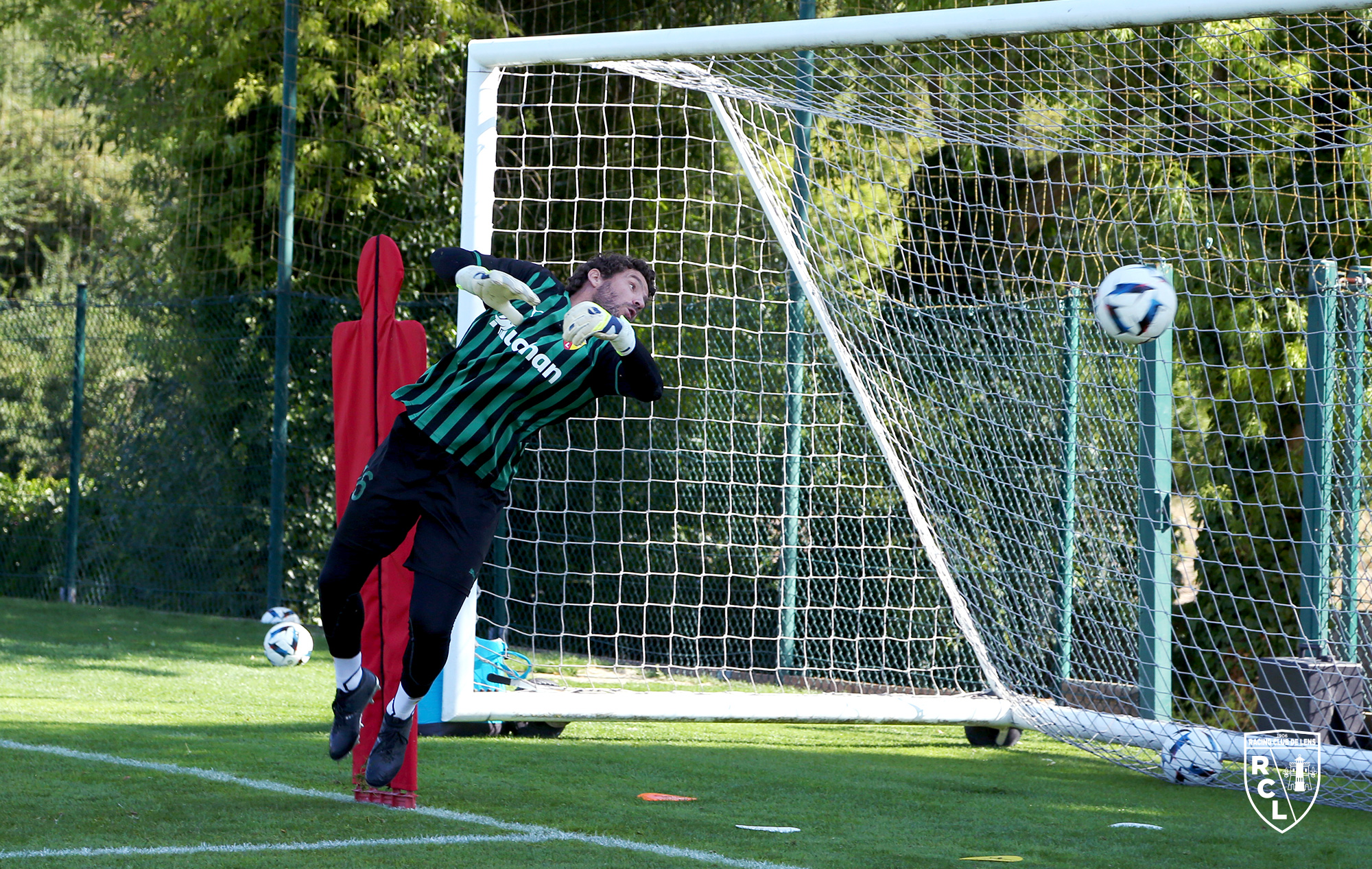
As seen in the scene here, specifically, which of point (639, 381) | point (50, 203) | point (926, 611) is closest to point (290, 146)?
point (926, 611)

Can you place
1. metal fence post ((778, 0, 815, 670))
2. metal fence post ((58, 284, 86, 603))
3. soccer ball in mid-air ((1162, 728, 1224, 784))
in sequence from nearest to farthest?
1. soccer ball in mid-air ((1162, 728, 1224, 784))
2. metal fence post ((778, 0, 815, 670))
3. metal fence post ((58, 284, 86, 603))

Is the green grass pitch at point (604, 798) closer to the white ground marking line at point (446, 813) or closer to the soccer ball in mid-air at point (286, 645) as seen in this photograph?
the white ground marking line at point (446, 813)

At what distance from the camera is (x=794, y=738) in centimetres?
725

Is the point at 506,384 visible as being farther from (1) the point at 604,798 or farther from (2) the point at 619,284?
(1) the point at 604,798

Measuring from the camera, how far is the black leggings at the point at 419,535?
466 centimetres

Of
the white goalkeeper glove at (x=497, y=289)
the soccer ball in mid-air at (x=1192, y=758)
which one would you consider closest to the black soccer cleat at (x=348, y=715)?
the white goalkeeper glove at (x=497, y=289)

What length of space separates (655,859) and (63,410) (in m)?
10.7

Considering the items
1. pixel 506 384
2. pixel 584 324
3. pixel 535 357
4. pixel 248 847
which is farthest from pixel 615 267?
pixel 248 847

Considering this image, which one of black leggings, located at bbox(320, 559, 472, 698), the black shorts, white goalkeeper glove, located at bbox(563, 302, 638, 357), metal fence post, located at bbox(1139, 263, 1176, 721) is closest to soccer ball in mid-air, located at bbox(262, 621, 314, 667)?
black leggings, located at bbox(320, 559, 472, 698)

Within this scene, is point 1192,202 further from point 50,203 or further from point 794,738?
point 50,203

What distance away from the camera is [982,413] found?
7.48 metres

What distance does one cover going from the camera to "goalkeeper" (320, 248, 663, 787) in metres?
4.66

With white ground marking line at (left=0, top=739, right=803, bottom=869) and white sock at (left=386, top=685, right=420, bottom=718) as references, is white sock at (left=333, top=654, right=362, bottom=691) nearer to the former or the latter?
white sock at (left=386, top=685, right=420, bottom=718)

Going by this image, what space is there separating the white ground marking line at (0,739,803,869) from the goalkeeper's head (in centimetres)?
Result: 168
